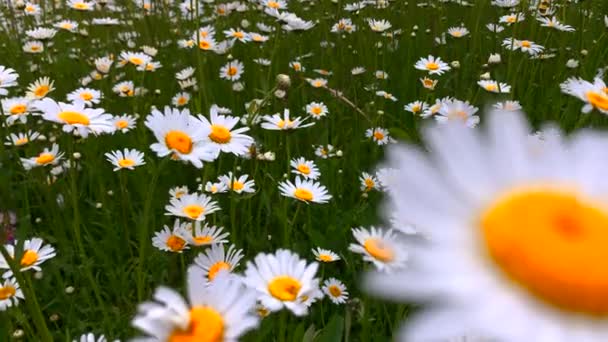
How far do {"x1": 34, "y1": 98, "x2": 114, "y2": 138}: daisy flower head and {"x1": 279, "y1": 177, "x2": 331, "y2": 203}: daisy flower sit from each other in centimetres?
53

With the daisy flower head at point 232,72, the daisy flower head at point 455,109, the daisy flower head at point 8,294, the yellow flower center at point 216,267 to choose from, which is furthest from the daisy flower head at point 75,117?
the daisy flower head at point 232,72

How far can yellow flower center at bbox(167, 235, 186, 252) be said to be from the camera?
1549 millimetres

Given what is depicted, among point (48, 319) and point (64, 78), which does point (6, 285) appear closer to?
point (48, 319)

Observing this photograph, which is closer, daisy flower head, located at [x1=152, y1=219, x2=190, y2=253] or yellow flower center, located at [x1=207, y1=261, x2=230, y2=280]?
yellow flower center, located at [x1=207, y1=261, x2=230, y2=280]

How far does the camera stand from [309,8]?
15.1 ft

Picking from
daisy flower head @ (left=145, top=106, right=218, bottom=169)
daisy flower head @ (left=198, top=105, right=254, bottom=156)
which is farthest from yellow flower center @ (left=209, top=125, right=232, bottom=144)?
daisy flower head @ (left=145, top=106, right=218, bottom=169)

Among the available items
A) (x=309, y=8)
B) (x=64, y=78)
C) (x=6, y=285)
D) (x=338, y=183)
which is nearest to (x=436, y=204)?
(x=6, y=285)

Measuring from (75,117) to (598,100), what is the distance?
1.42 metres

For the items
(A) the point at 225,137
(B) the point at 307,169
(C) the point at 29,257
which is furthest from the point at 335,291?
(C) the point at 29,257

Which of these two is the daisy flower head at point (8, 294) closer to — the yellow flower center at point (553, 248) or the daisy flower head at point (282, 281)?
the daisy flower head at point (282, 281)

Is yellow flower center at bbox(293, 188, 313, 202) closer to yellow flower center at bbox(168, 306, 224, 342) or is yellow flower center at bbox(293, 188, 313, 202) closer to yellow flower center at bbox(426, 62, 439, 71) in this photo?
yellow flower center at bbox(168, 306, 224, 342)

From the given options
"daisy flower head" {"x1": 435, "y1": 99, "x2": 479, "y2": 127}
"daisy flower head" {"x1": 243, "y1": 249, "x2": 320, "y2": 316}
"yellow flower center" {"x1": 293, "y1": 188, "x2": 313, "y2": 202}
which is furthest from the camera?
"daisy flower head" {"x1": 435, "y1": 99, "x2": 479, "y2": 127}

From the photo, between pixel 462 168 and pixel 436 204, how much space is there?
0.13 feet

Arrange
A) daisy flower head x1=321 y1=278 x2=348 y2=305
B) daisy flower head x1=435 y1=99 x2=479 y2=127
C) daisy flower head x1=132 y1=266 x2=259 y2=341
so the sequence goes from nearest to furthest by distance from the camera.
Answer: daisy flower head x1=132 y1=266 x2=259 y2=341 → daisy flower head x1=321 y1=278 x2=348 y2=305 → daisy flower head x1=435 y1=99 x2=479 y2=127
